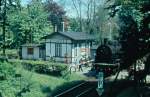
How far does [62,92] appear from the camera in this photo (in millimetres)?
31812

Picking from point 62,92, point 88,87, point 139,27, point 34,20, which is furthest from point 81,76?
point 34,20

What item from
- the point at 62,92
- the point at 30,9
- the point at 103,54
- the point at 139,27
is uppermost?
the point at 30,9

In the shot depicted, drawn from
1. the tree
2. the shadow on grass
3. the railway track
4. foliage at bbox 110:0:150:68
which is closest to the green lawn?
the shadow on grass

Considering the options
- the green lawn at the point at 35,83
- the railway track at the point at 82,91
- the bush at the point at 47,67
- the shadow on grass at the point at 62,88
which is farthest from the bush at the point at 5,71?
the bush at the point at 47,67

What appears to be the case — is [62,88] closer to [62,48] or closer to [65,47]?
[65,47]

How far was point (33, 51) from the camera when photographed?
2232 inches

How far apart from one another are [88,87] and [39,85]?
4.96 meters

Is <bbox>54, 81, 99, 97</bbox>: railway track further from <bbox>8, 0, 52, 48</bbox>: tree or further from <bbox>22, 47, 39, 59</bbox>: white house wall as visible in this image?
<bbox>8, 0, 52, 48</bbox>: tree

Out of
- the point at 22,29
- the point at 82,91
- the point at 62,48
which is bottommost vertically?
the point at 82,91

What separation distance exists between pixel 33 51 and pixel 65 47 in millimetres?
7317

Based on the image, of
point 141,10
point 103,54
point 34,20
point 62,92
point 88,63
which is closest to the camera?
point 141,10

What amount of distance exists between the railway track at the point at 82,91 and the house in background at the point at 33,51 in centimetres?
2125

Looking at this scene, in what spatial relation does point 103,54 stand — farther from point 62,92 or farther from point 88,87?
point 62,92

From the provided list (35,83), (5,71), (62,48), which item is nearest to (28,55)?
(62,48)
